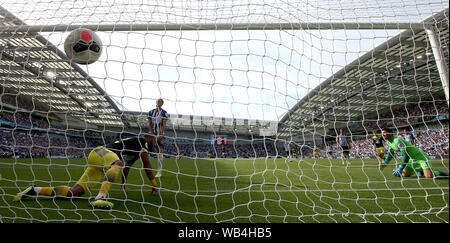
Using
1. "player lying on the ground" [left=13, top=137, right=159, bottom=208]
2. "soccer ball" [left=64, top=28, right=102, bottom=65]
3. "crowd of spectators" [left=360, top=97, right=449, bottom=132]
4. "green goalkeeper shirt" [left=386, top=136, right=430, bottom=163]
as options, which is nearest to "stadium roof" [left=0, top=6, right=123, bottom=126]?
"soccer ball" [left=64, top=28, right=102, bottom=65]

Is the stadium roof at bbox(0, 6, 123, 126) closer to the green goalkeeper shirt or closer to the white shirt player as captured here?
the white shirt player

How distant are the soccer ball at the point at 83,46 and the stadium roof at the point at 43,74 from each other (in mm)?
162

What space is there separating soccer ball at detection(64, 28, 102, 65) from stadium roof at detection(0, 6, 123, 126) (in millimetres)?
162

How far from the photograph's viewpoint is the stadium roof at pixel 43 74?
2.91m

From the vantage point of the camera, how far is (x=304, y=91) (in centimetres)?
312

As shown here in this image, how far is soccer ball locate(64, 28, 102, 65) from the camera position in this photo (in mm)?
2764

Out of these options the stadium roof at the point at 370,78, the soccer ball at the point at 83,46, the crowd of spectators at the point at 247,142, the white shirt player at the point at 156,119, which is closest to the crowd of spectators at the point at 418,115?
the crowd of spectators at the point at 247,142

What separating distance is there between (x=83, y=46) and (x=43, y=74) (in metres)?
0.87

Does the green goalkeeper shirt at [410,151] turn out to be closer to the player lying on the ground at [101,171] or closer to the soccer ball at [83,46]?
the player lying on the ground at [101,171]

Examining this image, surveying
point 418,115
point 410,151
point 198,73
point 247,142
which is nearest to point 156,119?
point 198,73

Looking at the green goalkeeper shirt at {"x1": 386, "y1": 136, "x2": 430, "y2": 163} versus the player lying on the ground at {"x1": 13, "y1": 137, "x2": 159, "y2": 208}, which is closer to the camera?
the player lying on the ground at {"x1": 13, "y1": 137, "x2": 159, "y2": 208}

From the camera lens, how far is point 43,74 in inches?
122
